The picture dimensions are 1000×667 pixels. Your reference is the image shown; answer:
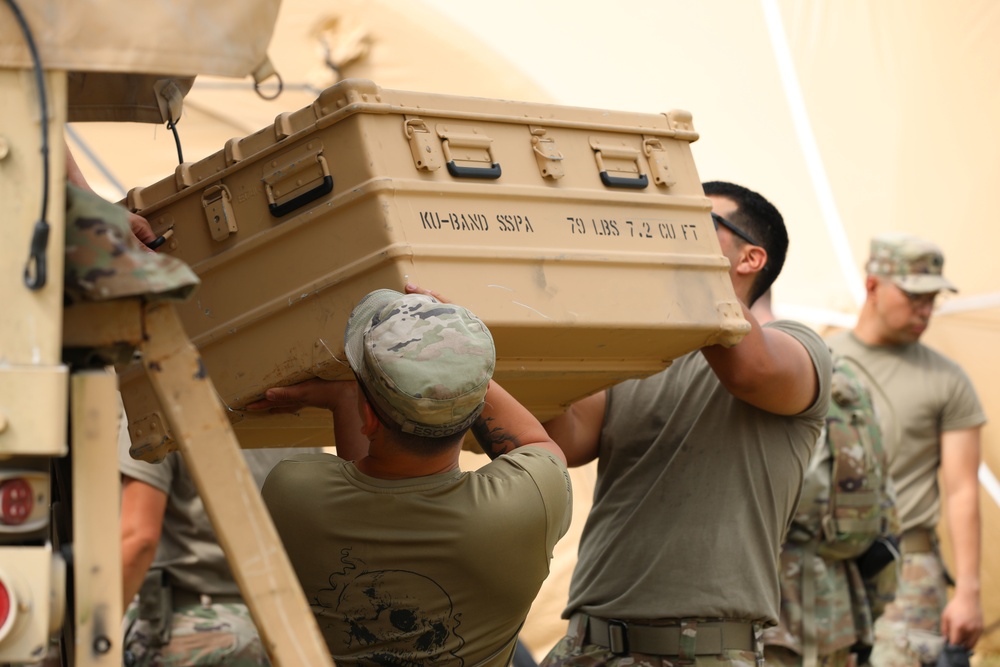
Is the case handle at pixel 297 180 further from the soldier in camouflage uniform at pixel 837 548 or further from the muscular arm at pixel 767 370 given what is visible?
the soldier in camouflage uniform at pixel 837 548

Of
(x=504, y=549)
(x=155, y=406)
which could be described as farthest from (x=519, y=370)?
(x=155, y=406)

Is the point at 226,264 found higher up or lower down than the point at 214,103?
lower down

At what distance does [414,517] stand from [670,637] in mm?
1346

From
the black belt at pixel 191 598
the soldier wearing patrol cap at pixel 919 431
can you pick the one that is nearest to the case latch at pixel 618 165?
the black belt at pixel 191 598

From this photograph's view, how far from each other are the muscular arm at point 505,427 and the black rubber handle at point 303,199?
53 cm

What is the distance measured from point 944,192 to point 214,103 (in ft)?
16.7

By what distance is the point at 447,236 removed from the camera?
2.71 m

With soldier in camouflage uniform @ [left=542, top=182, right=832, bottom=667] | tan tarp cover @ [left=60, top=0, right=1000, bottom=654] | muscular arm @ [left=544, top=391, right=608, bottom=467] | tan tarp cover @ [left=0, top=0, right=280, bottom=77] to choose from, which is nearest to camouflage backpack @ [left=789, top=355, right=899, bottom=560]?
soldier in camouflage uniform @ [left=542, top=182, right=832, bottom=667]

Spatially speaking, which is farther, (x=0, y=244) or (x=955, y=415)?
(x=955, y=415)

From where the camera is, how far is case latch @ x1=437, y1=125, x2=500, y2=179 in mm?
2758

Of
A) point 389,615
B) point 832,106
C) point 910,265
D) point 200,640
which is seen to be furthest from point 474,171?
point 832,106

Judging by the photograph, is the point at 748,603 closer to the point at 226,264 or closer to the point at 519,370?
the point at 519,370

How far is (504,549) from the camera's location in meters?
2.44

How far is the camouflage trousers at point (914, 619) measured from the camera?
6.41 meters
